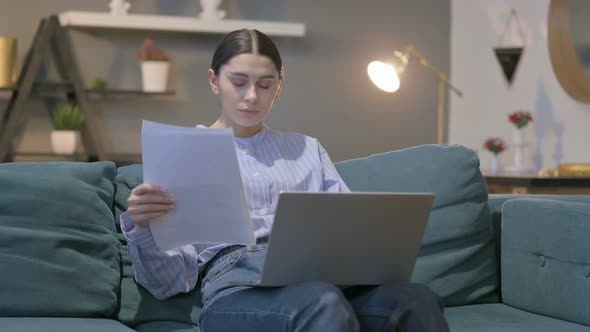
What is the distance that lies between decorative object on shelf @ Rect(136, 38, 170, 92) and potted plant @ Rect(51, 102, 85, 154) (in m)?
0.44

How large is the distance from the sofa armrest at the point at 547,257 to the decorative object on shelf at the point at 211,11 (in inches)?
117

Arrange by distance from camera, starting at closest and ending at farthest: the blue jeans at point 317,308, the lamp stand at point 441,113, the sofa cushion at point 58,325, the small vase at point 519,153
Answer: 1. the blue jeans at point 317,308
2. the sofa cushion at point 58,325
3. the small vase at point 519,153
4. the lamp stand at point 441,113

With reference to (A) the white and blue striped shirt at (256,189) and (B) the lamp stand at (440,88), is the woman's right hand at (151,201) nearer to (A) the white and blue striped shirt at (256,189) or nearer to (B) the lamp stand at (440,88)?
(A) the white and blue striped shirt at (256,189)

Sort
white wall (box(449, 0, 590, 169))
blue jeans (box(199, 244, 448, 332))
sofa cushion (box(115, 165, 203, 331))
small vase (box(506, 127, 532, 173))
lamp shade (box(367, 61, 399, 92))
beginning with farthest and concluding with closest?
white wall (box(449, 0, 590, 169)), small vase (box(506, 127, 532, 173)), lamp shade (box(367, 61, 399, 92)), sofa cushion (box(115, 165, 203, 331)), blue jeans (box(199, 244, 448, 332))

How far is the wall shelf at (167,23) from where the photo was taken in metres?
4.70

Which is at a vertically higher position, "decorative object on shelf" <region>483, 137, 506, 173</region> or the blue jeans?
the blue jeans

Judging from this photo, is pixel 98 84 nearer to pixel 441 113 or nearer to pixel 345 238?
pixel 441 113

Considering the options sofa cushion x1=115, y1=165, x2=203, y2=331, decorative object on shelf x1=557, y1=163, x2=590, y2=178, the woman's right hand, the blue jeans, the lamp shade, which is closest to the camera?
the blue jeans

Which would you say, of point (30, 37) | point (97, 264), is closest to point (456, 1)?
point (30, 37)

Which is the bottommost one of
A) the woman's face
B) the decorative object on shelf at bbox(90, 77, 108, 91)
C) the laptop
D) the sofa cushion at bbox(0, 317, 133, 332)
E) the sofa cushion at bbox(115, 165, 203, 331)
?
the sofa cushion at bbox(115, 165, 203, 331)

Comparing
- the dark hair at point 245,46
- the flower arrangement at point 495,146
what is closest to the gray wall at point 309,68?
the flower arrangement at point 495,146

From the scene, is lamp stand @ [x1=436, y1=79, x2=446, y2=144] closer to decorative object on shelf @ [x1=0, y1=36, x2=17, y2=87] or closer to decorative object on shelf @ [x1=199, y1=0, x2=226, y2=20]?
decorative object on shelf @ [x1=199, y1=0, x2=226, y2=20]

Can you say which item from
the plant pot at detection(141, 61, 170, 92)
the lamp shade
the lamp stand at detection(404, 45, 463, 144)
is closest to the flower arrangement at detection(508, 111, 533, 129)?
the lamp stand at detection(404, 45, 463, 144)

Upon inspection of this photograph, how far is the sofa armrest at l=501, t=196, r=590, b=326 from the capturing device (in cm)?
211
